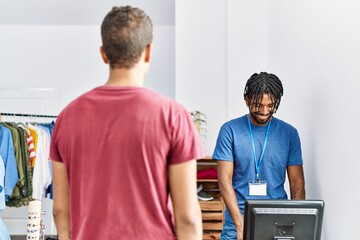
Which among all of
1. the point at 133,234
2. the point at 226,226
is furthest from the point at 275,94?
the point at 133,234

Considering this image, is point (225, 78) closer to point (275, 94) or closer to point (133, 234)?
point (275, 94)

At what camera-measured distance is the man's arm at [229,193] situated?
192 centimetres

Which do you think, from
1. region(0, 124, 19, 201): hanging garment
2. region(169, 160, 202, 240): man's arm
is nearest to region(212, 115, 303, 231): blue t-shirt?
region(169, 160, 202, 240): man's arm

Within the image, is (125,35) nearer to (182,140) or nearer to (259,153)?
(182,140)

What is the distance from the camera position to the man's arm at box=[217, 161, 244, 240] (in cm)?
192

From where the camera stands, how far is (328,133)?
199cm

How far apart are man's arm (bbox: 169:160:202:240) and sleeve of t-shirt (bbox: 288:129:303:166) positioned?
1.03 metres

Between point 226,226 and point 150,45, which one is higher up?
point 150,45

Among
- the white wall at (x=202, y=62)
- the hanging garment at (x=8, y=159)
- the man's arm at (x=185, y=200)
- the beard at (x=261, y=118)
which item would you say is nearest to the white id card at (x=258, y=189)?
the beard at (x=261, y=118)

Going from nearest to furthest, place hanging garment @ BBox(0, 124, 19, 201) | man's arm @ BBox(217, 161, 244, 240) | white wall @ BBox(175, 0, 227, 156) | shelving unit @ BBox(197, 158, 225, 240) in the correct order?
man's arm @ BBox(217, 161, 244, 240) < shelving unit @ BBox(197, 158, 225, 240) < hanging garment @ BBox(0, 124, 19, 201) < white wall @ BBox(175, 0, 227, 156)

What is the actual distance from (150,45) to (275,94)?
1035 mm

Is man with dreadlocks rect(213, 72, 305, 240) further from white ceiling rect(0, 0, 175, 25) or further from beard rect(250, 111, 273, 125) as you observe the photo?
white ceiling rect(0, 0, 175, 25)

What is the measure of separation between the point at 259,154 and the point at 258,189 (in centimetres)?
17

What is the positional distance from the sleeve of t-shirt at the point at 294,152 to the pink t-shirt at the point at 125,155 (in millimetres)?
1062
